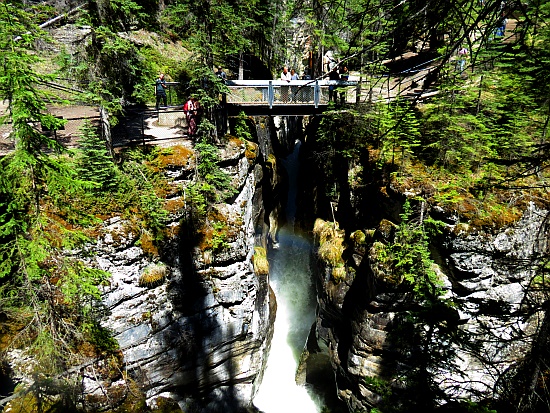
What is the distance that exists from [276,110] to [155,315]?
31.0 feet

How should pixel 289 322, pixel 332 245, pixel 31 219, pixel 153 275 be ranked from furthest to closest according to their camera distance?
pixel 289 322
pixel 332 245
pixel 153 275
pixel 31 219

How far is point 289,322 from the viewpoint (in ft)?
55.3

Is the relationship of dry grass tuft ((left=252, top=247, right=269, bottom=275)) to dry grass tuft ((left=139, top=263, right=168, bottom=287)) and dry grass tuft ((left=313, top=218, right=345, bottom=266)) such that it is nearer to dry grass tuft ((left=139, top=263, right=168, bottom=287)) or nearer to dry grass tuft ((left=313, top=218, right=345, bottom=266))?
dry grass tuft ((left=313, top=218, right=345, bottom=266))

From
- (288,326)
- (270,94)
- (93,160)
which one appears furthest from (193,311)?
(270,94)

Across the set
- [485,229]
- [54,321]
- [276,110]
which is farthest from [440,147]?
[54,321]

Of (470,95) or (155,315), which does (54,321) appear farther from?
(470,95)

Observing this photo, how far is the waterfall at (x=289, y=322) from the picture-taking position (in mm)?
14523

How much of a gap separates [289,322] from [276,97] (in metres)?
10.4

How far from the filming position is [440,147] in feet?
36.5

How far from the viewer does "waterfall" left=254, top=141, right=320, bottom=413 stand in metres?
14.5

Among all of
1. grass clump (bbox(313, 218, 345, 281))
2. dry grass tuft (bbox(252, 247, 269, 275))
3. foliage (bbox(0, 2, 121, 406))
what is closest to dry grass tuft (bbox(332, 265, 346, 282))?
grass clump (bbox(313, 218, 345, 281))

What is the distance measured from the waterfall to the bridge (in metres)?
7.63

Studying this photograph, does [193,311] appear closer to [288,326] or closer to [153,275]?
[153,275]

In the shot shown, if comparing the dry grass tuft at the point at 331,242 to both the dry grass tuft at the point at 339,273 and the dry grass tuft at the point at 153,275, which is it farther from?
the dry grass tuft at the point at 153,275
